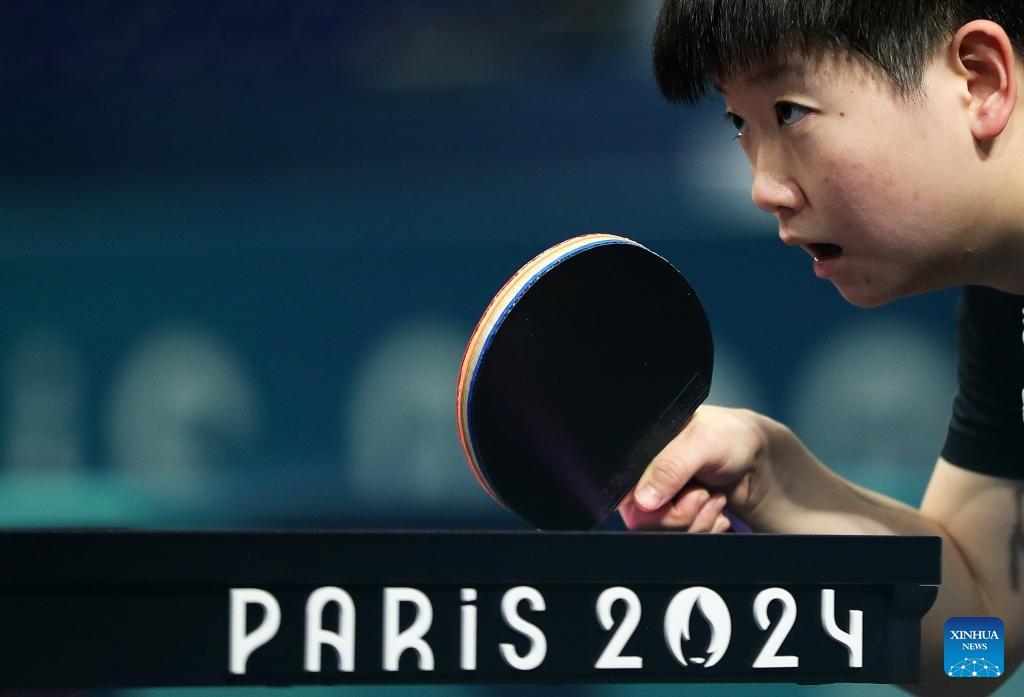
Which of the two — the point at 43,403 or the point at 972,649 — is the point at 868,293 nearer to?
the point at 972,649

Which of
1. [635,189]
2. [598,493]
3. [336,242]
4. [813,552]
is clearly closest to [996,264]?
[813,552]

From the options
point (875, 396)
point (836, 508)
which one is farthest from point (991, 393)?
point (875, 396)

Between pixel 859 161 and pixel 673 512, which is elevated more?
pixel 859 161

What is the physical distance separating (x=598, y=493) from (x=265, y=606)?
0.31 m

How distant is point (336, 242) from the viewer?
174 centimetres

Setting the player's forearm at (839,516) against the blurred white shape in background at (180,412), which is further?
the blurred white shape in background at (180,412)

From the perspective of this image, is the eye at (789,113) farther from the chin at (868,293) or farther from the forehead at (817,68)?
the chin at (868,293)

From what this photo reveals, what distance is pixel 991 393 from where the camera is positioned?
1311mm

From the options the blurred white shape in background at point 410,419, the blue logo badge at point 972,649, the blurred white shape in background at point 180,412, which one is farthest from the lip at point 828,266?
the blurred white shape in background at point 180,412

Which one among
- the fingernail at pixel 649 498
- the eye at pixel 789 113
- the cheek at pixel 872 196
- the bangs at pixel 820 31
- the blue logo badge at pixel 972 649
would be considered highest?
the bangs at pixel 820 31

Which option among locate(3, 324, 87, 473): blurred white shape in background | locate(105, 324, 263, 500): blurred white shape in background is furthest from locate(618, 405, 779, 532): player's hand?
locate(3, 324, 87, 473): blurred white shape in background

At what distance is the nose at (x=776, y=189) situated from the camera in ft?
3.45

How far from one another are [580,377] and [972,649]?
492mm

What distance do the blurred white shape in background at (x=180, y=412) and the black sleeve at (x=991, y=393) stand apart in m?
0.88
